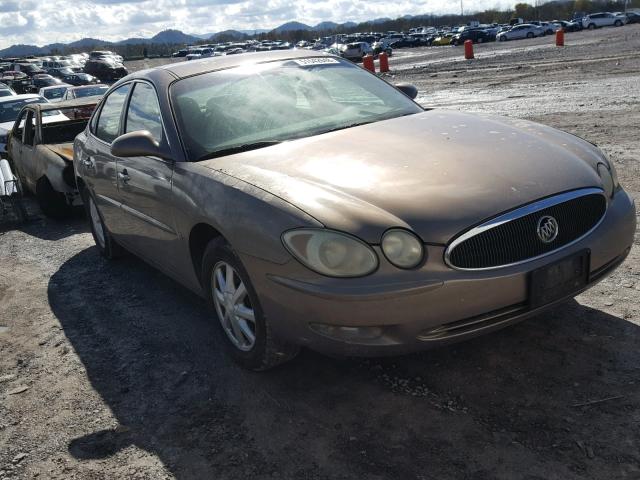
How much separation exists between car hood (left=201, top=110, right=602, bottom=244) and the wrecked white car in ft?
16.1

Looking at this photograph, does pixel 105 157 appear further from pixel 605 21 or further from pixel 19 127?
pixel 605 21

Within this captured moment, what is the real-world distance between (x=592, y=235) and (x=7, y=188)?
24.5ft

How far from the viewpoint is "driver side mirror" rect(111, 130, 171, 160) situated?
13.3ft

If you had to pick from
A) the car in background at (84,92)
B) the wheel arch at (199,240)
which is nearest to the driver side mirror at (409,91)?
the wheel arch at (199,240)

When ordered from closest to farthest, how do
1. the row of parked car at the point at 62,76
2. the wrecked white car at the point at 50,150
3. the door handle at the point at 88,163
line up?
the door handle at the point at 88,163
the wrecked white car at the point at 50,150
the row of parked car at the point at 62,76

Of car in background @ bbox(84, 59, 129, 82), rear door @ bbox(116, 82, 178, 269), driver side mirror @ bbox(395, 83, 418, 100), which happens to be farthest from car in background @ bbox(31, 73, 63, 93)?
driver side mirror @ bbox(395, 83, 418, 100)

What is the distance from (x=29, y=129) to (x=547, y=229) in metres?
8.36

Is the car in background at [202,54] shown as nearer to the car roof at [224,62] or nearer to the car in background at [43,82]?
the car in background at [43,82]

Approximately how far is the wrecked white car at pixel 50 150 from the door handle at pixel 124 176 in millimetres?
3523

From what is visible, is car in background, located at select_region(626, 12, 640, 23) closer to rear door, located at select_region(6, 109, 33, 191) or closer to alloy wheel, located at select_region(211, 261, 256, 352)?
rear door, located at select_region(6, 109, 33, 191)

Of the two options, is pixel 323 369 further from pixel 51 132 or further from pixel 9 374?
pixel 51 132

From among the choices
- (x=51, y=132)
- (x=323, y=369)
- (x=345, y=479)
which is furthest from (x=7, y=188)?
(x=345, y=479)

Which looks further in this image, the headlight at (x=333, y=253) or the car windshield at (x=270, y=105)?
the car windshield at (x=270, y=105)

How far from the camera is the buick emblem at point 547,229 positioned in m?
3.10
